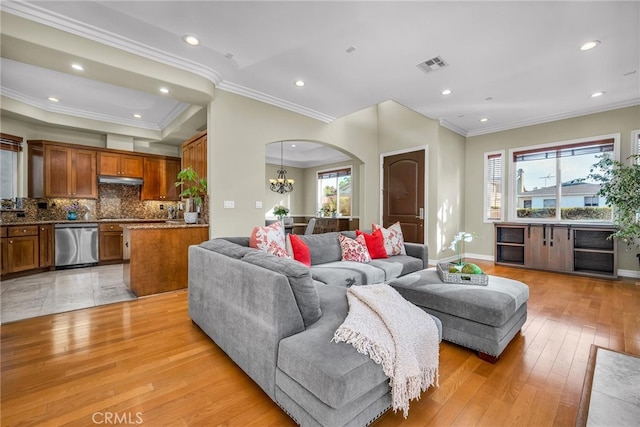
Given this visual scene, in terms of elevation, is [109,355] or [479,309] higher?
[479,309]

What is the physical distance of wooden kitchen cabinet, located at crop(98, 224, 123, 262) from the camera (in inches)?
216

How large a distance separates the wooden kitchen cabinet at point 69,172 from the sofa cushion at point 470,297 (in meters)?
6.29

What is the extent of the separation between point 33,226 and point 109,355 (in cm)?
413

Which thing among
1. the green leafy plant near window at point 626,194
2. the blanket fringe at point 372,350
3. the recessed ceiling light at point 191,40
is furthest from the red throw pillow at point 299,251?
the green leafy plant near window at point 626,194

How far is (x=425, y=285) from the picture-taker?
2.52 m

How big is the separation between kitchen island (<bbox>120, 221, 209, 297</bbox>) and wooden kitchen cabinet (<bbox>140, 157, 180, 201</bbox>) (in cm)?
293

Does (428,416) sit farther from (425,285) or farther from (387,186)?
(387,186)

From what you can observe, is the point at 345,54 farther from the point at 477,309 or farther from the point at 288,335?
the point at 288,335

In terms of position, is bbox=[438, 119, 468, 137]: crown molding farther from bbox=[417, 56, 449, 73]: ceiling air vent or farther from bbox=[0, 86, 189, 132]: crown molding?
bbox=[0, 86, 189, 132]: crown molding

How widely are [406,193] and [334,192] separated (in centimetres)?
352

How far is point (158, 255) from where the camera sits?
367 cm

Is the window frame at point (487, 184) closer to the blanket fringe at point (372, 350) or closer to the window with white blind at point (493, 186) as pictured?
the window with white blind at point (493, 186)

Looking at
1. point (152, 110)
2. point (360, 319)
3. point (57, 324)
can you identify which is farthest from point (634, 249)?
point (152, 110)

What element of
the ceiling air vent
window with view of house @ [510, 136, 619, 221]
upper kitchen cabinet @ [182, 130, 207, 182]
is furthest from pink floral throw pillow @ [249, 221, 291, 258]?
window with view of house @ [510, 136, 619, 221]
